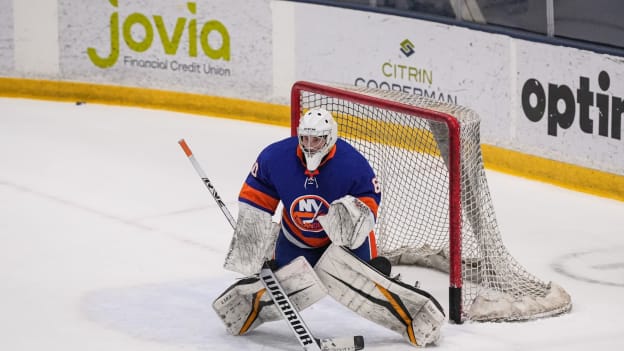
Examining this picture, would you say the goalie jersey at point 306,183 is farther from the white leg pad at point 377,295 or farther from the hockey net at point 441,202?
the hockey net at point 441,202

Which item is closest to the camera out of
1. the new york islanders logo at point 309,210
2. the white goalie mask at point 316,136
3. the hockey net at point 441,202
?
the white goalie mask at point 316,136

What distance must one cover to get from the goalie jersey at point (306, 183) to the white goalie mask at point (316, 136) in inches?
2.6

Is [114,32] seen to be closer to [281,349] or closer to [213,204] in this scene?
[213,204]

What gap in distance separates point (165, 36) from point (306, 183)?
4.89 metres

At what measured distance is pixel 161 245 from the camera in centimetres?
698

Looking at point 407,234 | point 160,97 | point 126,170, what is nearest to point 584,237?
point 407,234

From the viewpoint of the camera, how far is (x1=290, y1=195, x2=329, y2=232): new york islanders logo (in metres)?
5.43

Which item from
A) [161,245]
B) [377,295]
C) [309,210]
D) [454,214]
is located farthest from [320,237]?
[161,245]

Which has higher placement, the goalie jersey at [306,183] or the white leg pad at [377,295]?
the goalie jersey at [306,183]

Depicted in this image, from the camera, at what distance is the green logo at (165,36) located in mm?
9868

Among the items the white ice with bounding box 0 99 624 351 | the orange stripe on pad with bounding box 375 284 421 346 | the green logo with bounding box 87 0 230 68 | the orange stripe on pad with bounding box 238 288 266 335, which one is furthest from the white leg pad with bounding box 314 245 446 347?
the green logo with bounding box 87 0 230 68

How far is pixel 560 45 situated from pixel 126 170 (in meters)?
2.73

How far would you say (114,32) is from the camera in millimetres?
10234

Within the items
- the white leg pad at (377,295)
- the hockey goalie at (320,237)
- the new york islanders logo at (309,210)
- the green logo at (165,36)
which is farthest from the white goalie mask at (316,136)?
the green logo at (165,36)
